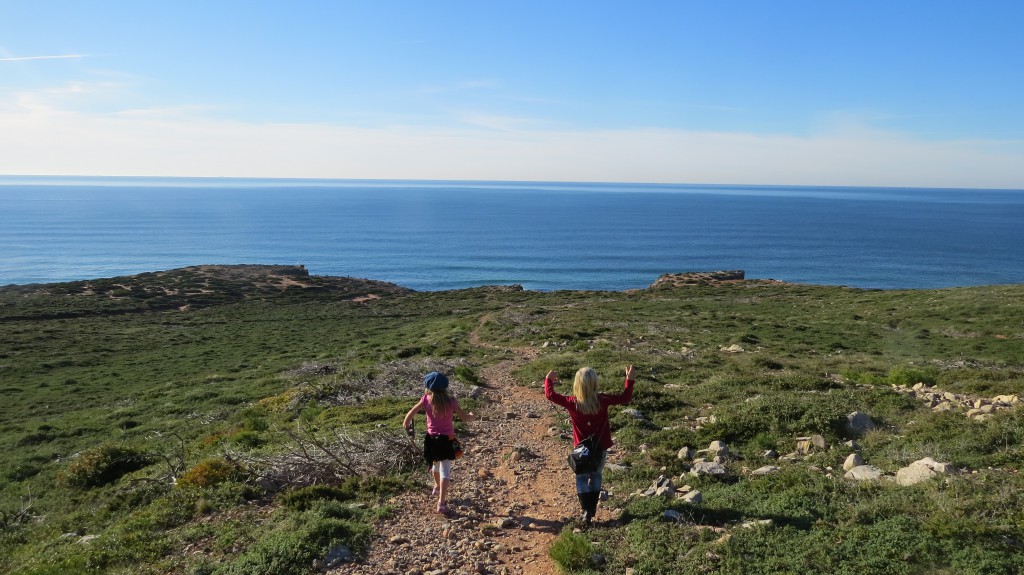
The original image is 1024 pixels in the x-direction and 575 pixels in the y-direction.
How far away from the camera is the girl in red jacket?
23.5ft

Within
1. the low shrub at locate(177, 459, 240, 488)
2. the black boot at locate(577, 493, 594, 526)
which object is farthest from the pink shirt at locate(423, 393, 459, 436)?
Result: the low shrub at locate(177, 459, 240, 488)

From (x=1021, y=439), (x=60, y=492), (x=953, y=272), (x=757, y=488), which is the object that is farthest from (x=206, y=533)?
(x=953, y=272)

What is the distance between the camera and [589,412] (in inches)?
284

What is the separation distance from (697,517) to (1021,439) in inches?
223

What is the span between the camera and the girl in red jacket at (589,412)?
715cm

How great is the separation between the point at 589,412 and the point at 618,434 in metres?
4.85

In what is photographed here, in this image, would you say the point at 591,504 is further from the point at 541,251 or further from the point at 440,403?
the point at 541,251

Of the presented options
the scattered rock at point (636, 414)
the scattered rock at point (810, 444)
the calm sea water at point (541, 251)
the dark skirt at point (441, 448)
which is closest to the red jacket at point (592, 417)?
the dark skirt at point (441, 448)

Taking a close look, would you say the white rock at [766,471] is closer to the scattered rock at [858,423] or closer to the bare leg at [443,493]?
the scattered rock at [858,423]

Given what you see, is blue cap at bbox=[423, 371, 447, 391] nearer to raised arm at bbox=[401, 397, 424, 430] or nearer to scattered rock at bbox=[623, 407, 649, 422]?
raised arm at bbox=[401, 397, 424, 430]

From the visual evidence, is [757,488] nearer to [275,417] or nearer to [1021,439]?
[1021,439]

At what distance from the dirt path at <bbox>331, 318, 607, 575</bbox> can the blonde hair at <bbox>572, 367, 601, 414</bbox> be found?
1.82 m

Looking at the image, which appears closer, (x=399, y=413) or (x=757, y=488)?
(x=757, y=488)

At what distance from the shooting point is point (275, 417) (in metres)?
16.9
